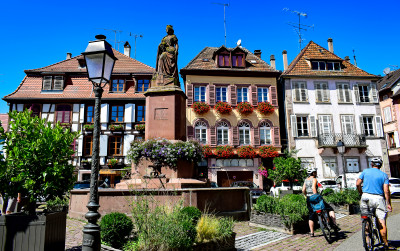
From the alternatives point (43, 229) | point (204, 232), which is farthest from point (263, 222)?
point (43, 229)

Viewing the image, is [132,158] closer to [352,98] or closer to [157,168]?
[157,168]

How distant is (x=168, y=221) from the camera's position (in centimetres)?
514

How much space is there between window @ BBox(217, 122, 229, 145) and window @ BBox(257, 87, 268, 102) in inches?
173

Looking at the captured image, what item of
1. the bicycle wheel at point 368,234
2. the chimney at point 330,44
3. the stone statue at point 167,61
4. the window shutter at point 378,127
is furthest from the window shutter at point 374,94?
the bicycle wheel at point 368,234

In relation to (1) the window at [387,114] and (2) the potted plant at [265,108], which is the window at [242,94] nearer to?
(2) the potted plant at [265,108]

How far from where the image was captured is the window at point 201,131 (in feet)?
90.3

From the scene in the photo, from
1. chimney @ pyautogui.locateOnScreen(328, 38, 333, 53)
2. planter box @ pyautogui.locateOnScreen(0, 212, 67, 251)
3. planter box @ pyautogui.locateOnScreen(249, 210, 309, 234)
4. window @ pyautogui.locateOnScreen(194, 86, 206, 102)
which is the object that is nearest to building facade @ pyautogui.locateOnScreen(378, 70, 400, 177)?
chimney @ pyautogui.locateOnScreen(328, 38, 333, 53)

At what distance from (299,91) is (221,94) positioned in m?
7.51

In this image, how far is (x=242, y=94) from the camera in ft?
95.5

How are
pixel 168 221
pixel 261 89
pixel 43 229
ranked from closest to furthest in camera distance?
pixel 43 229
pixel 168 221
pixel 261 89

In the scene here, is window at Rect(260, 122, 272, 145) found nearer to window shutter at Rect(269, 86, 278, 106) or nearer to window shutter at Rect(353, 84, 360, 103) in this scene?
window shutter at Rect(269, 86, 278, 106)

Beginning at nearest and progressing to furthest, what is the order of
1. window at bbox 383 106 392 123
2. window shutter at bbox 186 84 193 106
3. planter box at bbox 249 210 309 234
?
planter box at bbox 249 210 309 234, window shutter at bbox 186 84 193 106, window at bbox 383 106 392 123

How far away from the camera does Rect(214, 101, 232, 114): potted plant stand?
91.3 feet

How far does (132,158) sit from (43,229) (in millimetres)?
4973
